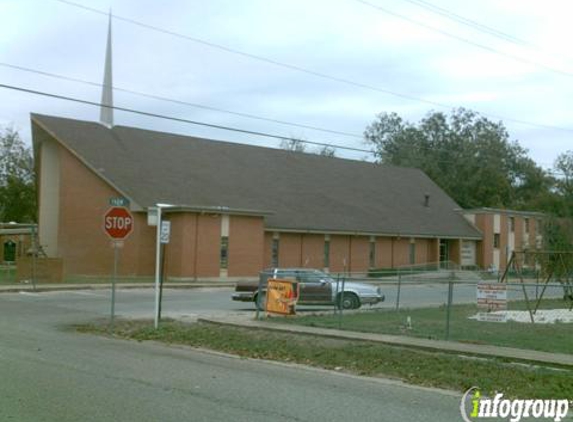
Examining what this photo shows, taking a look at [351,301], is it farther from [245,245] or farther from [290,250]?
[290,250]

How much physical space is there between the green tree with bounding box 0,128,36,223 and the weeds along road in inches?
1912

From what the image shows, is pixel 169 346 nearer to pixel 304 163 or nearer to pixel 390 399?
pixel 390 399

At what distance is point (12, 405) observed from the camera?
342 inches

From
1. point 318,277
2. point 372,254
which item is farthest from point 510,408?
point 372,254

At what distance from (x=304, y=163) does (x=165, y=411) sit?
157 ft

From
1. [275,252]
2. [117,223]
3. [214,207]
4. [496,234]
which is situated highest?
[214,207]

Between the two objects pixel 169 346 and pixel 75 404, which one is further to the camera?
pixel 169 346

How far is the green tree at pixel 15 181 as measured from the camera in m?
60.5

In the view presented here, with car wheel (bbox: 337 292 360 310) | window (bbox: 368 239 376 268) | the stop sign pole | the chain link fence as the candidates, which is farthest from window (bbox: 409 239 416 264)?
the stop sign pole

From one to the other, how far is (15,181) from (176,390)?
179 feet

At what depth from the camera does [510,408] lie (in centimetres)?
938

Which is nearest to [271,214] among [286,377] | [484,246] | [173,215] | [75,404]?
[173,215]

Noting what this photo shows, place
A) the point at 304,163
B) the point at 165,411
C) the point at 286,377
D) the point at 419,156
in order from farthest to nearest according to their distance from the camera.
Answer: the point at 419,156
the point at 304,163
the point at 286,377
the point at 165,411

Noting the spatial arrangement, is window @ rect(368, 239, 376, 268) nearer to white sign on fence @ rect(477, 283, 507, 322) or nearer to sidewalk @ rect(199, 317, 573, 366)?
white sign on fence @ rect(477, 283, 507, 322)
